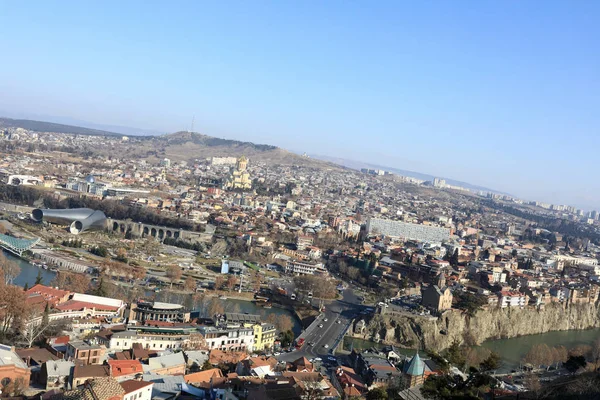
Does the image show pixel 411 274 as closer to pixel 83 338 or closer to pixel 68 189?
pixel 83 338

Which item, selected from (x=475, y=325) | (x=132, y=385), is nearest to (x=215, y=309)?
(x=132, y=385)

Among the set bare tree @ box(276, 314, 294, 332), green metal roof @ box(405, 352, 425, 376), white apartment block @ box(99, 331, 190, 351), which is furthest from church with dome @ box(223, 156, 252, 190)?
green metal roof @ box(405, 352, 425, 376)

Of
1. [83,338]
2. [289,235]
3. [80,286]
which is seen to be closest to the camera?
[83,338]

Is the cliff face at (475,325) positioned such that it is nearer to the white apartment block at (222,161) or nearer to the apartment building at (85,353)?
the apartment building at (85,353)

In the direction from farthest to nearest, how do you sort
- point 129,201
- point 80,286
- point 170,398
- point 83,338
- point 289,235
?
point 129,201 → point 289,235 → point 80,286 → point 83,338 → point 170,398

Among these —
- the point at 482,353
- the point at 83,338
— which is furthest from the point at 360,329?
the point at 83,338

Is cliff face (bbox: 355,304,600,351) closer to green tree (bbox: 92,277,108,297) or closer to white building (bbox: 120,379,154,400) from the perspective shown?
green tree (bbox: 92,277,108,297)

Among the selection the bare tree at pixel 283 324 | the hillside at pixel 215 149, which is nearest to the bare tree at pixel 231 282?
the bare tree at pixel 283 324
